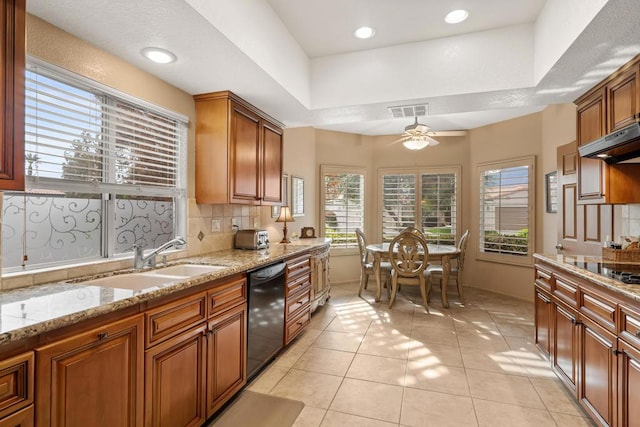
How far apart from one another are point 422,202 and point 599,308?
13.2 ft

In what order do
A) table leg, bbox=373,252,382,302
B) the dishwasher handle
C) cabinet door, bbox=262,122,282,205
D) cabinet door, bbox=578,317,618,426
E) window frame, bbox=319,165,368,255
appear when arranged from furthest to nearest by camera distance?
window frame, bbox=319,165,368,255
table leg, bbox=373,252,382,302
cabinet door, bbox=262,122,282,205
the dishwasher handle
cabinet door, bbox=578,317,618,426

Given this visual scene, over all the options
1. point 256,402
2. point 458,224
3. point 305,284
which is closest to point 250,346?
point 256,402

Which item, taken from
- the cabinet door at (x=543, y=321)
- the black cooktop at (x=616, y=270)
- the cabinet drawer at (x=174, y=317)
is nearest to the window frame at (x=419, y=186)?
the cabinet door at (x=543, y=321)

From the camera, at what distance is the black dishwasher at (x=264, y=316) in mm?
2381

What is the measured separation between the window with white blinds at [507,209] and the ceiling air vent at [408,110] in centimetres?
242

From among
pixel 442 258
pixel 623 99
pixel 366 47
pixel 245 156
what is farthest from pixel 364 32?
pixel 442 258

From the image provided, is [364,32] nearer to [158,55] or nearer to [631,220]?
[158,55]

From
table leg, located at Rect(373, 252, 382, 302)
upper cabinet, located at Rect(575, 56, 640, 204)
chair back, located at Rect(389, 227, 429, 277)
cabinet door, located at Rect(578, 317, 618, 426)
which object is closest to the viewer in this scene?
cabinet door, located at Rect(578, 317, 618, 426)

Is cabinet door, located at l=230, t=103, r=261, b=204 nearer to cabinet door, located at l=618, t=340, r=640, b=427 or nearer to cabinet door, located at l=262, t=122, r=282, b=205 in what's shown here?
cabinet door, located at l=262, t=122, r=282, b=205

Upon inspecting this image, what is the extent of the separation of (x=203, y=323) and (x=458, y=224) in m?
4.79

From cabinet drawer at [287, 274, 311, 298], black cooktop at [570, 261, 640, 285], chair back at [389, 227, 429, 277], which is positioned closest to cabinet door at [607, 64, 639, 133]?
black cooktop at [570, 261, 640, 285]

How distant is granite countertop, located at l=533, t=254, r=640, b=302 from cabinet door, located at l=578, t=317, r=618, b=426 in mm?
259

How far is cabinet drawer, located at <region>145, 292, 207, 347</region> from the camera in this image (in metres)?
1.54

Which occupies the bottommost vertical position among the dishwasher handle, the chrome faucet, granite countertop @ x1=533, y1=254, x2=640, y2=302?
the dishwasher handle
